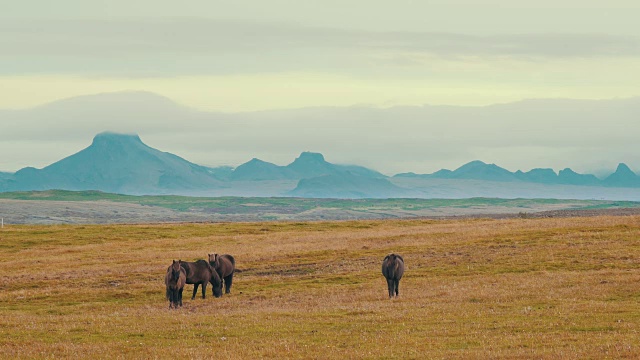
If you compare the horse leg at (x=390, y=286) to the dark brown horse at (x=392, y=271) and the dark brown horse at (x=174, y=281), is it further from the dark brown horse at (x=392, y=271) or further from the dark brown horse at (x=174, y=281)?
the dark brown horse at (x=174, y=281)

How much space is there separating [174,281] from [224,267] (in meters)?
6.66

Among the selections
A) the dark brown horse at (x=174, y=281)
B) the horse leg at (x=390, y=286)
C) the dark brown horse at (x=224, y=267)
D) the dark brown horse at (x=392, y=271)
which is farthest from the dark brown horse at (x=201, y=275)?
the horse leg at (x=390, y=286)

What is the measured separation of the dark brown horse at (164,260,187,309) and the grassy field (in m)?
0.99

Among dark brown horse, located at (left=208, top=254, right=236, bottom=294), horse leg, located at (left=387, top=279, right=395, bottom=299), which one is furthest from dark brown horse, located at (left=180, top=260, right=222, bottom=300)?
horse leg, located at (left=387, top=279, right=395, bottom=299)

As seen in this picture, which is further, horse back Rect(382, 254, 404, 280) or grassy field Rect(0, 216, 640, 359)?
horse back Rect(382, 254, 404, 280)

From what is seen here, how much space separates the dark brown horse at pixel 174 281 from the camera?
40156 millimetres

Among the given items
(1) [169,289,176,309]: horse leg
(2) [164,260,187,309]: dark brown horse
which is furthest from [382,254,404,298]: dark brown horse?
(1) [169,289,176,309]: horse leg

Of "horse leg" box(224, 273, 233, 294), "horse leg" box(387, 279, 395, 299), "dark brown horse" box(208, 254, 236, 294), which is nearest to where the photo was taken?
"horse leg" box(387, 279, 395, 299)

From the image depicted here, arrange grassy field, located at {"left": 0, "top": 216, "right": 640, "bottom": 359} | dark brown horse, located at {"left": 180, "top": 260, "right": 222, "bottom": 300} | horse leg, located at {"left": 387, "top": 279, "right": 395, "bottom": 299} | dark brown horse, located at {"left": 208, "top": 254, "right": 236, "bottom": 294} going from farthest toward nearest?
dark brown horse, located at {"left": 208, "top": 254, "right": 236, "bottom": 294}, dark brown horse, located at {"left": 180, "top": 260, "right": 222, "bottom": 300}, horse leg, located at {"left": 387, "top": 279, "right": 395, "bottom": 299}, grassy field, located at {"left": 0, "top": 216, "right": 640, "bottom": 359}

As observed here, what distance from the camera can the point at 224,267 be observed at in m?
46.8

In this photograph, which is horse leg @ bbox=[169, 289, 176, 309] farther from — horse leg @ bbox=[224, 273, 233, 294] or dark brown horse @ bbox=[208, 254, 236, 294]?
horse leg @ bbox=[224, 273, 233, 294]

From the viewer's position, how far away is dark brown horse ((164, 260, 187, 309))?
132 feet

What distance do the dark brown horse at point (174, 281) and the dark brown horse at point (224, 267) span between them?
4.46 meters

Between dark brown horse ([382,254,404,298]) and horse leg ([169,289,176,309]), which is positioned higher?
dark brown horse ([382,254,404,298])
